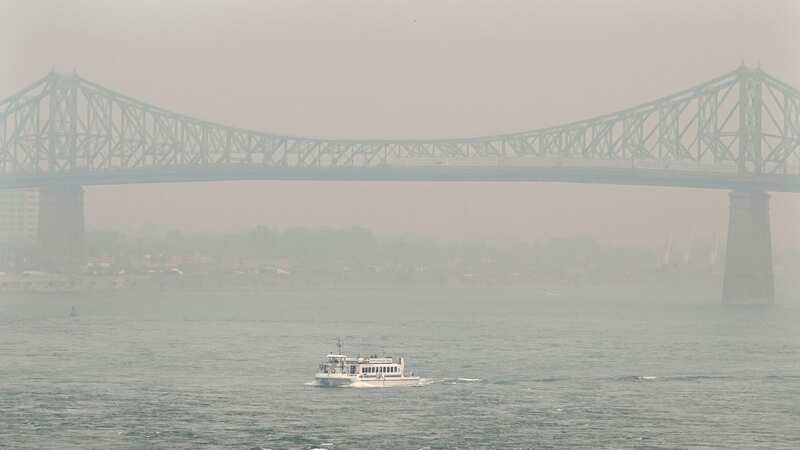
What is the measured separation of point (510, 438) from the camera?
6116 centimetres

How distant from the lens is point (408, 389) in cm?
7669

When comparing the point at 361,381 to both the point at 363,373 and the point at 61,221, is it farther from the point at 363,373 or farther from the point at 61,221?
the point at 61,221

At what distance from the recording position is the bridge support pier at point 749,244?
492ft

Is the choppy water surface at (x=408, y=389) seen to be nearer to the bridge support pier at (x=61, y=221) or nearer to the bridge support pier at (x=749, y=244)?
the bridge support pier at (x=749, y=244)

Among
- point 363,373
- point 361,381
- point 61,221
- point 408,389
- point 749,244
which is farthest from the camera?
point 61,221

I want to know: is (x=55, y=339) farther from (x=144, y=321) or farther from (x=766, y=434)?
(x=766, y=434)

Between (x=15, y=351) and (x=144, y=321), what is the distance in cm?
3238

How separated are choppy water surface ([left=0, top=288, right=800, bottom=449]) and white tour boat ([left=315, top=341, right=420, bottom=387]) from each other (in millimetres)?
1125

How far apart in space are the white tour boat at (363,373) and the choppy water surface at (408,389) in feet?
3.69

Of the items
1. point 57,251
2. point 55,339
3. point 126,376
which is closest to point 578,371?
point 126,376

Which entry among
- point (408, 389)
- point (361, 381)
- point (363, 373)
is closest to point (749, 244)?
point (363, 373)

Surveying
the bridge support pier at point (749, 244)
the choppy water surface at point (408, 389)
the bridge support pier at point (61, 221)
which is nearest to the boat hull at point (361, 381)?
the choppy water surface at point (408, 389)

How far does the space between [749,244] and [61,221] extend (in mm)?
60323

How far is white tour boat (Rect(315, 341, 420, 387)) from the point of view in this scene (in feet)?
256
